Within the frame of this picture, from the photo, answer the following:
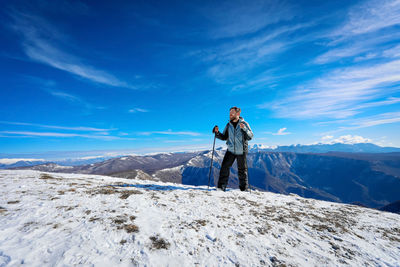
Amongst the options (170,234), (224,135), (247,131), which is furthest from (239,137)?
(170,234)

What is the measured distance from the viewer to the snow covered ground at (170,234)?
10.4ft

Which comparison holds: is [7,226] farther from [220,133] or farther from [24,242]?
[220,133]

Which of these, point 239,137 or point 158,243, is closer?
point 158,243

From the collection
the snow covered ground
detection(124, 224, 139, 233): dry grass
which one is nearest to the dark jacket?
the snow covered ground

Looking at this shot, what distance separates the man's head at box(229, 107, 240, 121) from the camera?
1111 centimetres

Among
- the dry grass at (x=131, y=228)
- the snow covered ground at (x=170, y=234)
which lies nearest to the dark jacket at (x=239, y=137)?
the snow covered ground at (x=170, y=234)

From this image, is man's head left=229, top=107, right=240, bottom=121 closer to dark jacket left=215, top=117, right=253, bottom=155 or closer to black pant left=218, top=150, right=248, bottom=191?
dark jacket left=215, top=117, right=253, bottom=155

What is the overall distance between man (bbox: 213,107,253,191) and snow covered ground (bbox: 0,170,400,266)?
425cm

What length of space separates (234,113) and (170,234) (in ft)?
28.2

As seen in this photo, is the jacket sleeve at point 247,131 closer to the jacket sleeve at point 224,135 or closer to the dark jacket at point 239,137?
the dark jacket at point 239,137

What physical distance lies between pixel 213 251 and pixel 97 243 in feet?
8.05

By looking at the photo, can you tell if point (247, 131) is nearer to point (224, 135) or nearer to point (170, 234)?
point (224, 135)

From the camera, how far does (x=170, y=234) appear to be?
13.4 feet

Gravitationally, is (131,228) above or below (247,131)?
below
